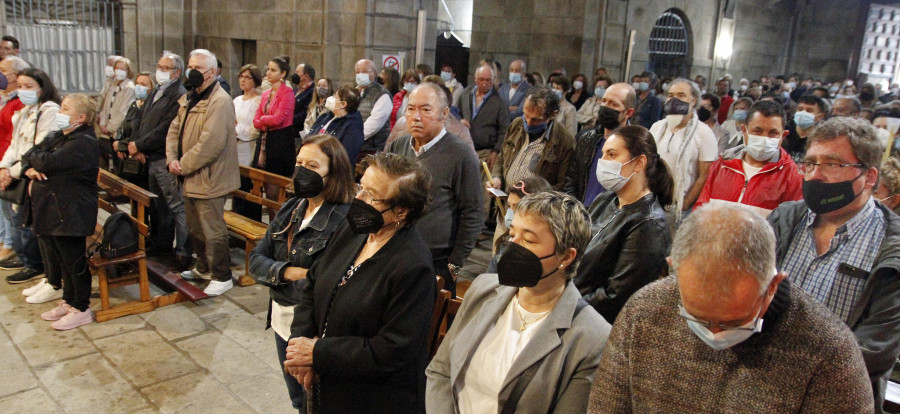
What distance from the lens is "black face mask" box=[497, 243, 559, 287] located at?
2.02 metres

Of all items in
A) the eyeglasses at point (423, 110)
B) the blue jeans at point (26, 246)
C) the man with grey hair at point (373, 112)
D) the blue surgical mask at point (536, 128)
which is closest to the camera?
the eyeglasses at point (423, 110)

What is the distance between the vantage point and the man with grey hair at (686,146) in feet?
15.1

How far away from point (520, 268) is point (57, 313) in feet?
13.0

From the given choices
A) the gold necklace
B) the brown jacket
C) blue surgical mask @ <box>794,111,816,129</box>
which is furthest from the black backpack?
blue surgical mask @ <box>794,111,816,129</box>

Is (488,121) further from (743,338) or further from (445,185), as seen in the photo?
(743,338)

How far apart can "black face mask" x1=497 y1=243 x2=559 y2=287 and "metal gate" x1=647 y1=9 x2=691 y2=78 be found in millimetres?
13342

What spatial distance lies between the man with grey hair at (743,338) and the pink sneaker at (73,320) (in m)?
4.26

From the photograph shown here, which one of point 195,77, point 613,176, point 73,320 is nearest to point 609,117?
point 613,176

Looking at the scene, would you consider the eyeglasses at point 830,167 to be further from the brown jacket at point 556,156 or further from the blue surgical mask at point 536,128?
the blue surgical mask at point 536,128

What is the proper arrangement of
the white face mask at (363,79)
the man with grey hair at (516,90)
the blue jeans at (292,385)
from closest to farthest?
1. the blue jeans at (292,385)
2. the white face mask at (363,79)
3. the man with grey hair at (516,90)

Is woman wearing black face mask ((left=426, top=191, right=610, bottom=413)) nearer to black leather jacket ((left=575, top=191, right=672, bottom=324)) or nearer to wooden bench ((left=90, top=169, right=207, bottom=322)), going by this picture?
black leather jacket ((left=575, top=191, right=672, bottom=324))

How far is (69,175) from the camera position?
4.40 meters

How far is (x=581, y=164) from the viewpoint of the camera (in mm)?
4461

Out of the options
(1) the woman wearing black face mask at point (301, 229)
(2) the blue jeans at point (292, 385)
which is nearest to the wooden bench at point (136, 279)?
(1) the woman wearing black face mask at point (301, 229)
